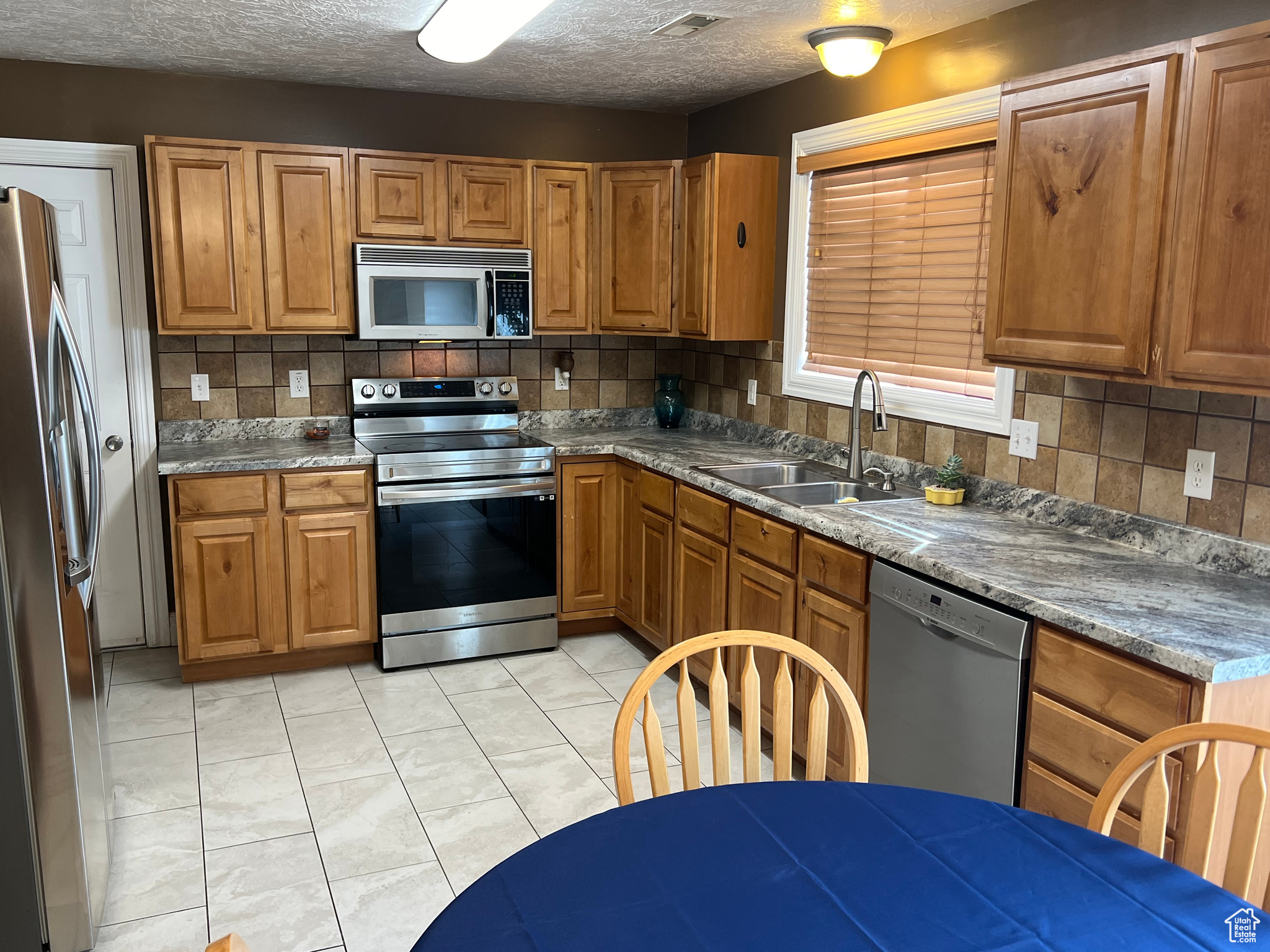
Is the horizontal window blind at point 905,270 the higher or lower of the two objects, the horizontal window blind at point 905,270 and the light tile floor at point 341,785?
the higher

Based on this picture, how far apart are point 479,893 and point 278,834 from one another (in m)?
1.86

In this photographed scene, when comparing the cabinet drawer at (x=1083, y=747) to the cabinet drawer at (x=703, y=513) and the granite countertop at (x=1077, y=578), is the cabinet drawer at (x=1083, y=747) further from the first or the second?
the cabinet drawer at (x=703, y=513)

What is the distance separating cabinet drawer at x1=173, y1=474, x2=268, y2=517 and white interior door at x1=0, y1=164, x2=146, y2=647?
60 centimetres

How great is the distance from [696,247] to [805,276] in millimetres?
503

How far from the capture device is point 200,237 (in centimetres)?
401

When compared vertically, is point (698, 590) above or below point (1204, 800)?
below

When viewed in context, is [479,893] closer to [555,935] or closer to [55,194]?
[555,935]

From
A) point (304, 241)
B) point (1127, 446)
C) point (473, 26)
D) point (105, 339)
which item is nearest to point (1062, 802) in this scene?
point (1127, 446)

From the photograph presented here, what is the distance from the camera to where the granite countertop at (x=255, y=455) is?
3857 mm

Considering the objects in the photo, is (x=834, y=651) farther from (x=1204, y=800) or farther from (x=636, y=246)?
(x=636, y=246)

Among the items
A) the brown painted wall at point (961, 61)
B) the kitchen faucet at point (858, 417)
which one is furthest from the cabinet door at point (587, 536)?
the kitchen faucet at point (858, 417)

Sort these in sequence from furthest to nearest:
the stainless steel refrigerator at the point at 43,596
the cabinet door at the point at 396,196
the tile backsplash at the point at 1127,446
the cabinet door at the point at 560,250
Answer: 1. the cabinet door at the point at 560,250
2. the cabinet door at the point at 396,196
3. the tile backsplash at the point at 1127,446
4. the stainless steel refrigerator at the point at 43,596

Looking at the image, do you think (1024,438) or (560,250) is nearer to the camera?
(1024,438)

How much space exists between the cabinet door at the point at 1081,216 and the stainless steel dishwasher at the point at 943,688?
67 cm
